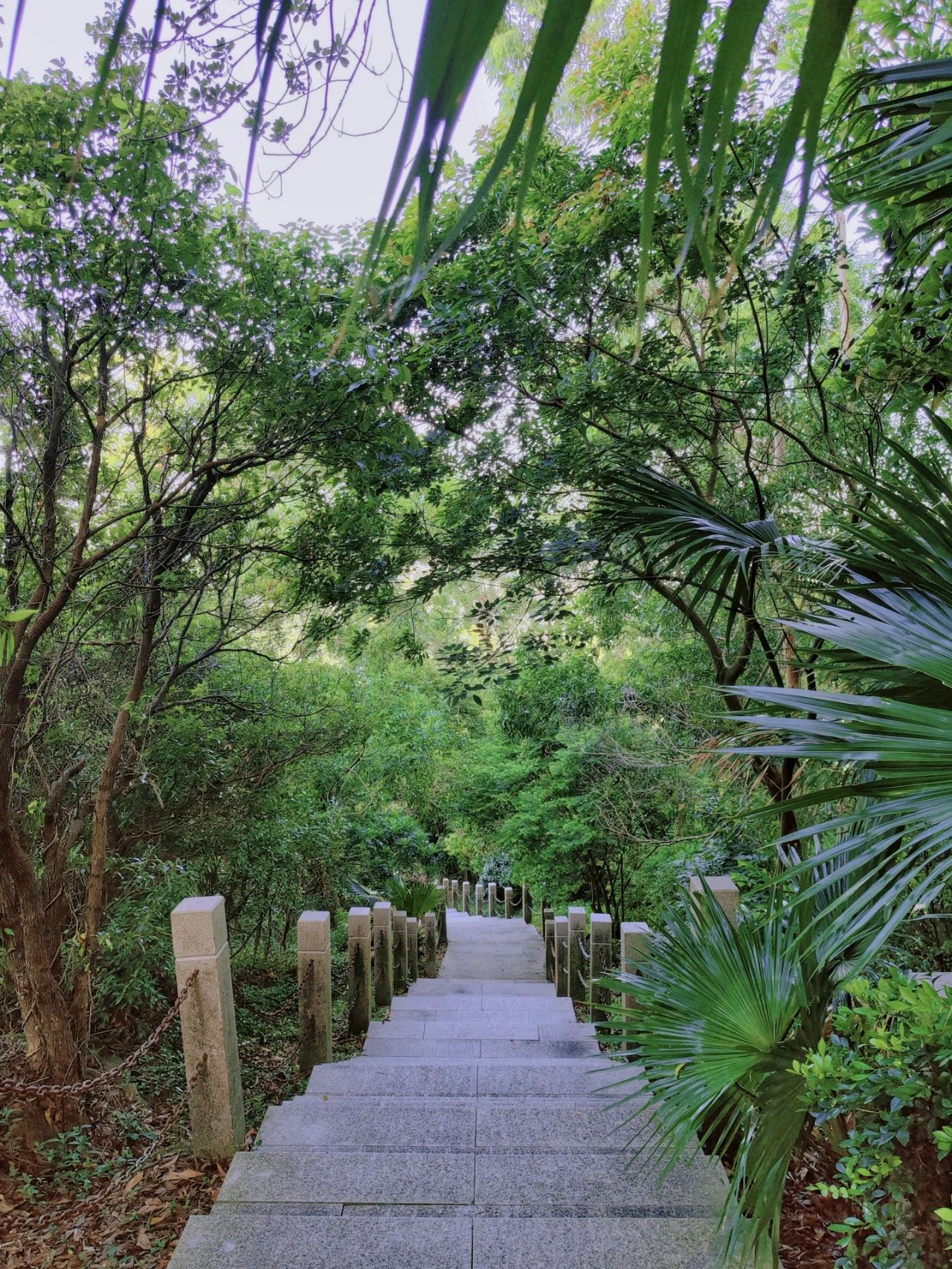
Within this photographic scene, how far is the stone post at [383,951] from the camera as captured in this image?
6203mm

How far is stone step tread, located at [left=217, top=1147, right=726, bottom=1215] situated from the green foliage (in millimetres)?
859

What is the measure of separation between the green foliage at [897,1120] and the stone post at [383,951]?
14.6 ft

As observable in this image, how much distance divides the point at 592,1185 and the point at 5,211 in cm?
449

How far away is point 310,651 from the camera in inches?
267

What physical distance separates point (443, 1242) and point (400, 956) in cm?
569

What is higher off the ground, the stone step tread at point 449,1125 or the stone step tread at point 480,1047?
the stone step tread at point 449,1125

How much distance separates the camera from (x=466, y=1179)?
112 inches

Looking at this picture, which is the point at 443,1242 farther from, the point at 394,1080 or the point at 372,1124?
the point at 394,1080

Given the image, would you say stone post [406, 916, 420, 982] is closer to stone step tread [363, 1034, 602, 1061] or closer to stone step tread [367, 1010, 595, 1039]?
stone step tread [367, 1010, 595, 1039]

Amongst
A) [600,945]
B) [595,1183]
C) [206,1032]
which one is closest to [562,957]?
[600,945]

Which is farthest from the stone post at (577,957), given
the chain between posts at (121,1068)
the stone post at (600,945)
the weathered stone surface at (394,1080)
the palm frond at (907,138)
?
the palm frond at (907,138)

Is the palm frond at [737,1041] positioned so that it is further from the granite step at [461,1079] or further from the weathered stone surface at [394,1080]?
the weathered stone surface at [394,1080]

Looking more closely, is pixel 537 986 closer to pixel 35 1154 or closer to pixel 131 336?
pixel 35 1154

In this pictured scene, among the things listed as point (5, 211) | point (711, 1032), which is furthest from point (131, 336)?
point (711, 1032)
